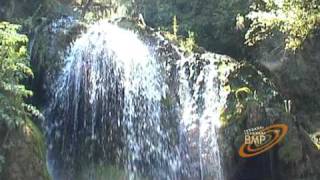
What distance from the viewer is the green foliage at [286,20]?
37.6 feet

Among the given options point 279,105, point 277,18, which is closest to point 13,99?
point 279,105

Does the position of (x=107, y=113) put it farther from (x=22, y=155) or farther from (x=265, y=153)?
(x=265, y=153)

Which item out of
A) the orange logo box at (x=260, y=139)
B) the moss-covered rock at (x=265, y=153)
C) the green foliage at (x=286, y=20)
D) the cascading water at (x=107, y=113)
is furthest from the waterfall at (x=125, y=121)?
the green foliage at (x=286, y=20)

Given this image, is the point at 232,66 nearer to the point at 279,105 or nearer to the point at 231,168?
the point at 279,105

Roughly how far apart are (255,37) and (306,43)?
45.8 inches

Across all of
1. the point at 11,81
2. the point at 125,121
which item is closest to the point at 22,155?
the point at 11,81

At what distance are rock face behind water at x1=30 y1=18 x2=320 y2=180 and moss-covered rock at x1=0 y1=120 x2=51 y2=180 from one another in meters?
2.02

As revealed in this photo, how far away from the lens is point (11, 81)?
25.2 feet

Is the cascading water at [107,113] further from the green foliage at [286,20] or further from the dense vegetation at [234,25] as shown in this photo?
the green foliage at [286,20]

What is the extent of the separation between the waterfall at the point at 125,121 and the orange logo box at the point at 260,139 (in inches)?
20.6

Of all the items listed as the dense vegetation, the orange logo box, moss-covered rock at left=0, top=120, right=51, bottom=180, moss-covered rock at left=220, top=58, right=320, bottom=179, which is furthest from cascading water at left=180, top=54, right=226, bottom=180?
moss-covered rock at left=0, top=120, right=51, bottom=180

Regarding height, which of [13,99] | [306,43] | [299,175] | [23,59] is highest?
[306,43]

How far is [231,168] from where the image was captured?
9.67 metres

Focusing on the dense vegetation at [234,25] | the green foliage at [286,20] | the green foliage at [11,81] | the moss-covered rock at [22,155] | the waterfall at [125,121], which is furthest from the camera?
the green foliage at [286,20]
